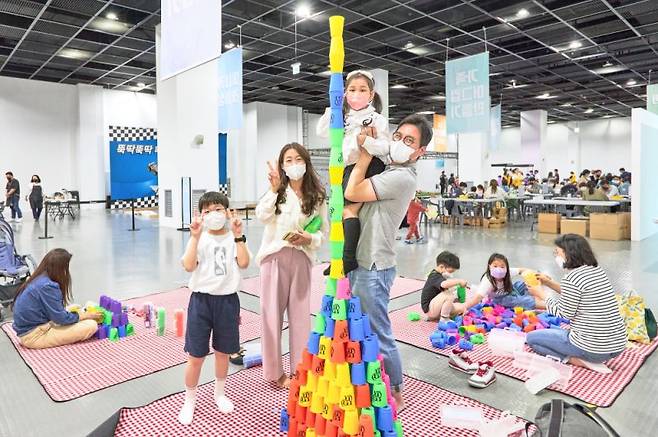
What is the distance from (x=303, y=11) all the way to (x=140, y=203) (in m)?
12.0

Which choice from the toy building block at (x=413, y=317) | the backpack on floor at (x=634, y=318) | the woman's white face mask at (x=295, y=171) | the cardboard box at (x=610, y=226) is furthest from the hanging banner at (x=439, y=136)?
the woman's white face mask at (x=295, y=171)

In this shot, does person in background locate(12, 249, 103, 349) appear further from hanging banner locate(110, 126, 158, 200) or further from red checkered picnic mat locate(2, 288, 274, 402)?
hanging banner locate(110, 126, 158, 200)

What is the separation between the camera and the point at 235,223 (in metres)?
2.44

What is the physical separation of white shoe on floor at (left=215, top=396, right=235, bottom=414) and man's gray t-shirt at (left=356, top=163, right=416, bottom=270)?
1072 millimetres

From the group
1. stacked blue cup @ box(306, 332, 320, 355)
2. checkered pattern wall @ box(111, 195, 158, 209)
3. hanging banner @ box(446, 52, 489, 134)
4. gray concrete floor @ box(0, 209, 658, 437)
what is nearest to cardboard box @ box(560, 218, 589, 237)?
gray concrete floor @ box(0, 209, 658, 437)

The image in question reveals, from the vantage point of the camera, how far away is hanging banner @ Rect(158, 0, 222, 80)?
3.93m

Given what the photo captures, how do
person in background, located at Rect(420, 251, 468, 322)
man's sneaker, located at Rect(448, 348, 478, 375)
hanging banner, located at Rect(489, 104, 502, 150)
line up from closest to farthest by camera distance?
man's sneaker, located at Rect(448, 348, 478, 375) → person in background, located at Rect(420, 251, 468, 322) → hanging banner, located at Rect(489, 104, 502, 150)

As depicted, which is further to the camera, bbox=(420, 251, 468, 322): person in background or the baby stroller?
the baby stroller

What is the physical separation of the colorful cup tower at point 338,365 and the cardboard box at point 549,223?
10.2 meters

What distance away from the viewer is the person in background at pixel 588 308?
118 inches

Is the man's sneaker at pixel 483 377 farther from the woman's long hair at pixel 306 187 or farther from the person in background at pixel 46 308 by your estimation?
the person in background at pixel 46 308

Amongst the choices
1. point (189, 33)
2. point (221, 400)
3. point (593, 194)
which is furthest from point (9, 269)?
point (593, 194)

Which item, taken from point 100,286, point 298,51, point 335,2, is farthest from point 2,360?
point 298,51

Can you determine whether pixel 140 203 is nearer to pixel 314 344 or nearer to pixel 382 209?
pixel 382 209
